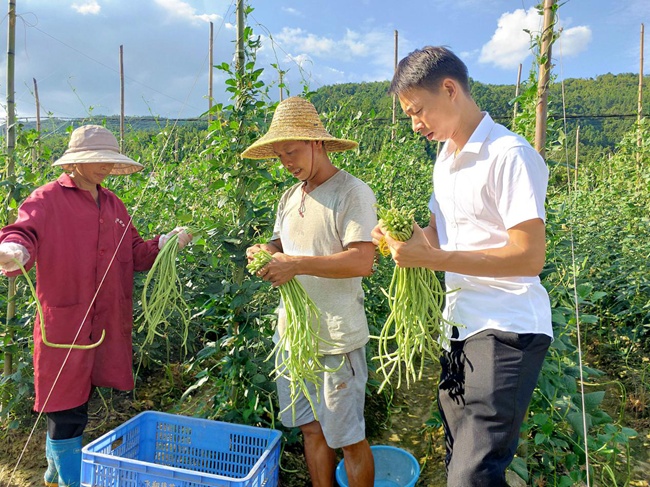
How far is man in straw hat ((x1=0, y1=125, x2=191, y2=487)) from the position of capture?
209cm

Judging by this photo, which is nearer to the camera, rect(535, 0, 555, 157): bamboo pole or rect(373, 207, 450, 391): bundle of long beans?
rect(373, 207, 450, 391): bundle of long beans

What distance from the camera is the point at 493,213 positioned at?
134 centimetres

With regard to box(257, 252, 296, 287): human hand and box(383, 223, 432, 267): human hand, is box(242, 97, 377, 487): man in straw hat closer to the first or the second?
box(257, 252, 296, 287): human hand

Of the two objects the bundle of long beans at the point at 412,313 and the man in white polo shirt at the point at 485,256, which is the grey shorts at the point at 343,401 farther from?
the man in white polo shirt at the point at 485,256

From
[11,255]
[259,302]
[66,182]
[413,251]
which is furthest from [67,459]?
[413,251]

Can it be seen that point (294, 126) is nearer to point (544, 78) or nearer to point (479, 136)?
point (479, 136)

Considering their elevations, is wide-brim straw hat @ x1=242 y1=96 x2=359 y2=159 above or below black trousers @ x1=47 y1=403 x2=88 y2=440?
above

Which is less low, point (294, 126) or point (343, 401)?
point (294, 126)

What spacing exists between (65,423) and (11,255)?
864 mm

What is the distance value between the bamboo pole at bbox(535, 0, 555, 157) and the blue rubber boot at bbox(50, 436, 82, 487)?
8.39ft

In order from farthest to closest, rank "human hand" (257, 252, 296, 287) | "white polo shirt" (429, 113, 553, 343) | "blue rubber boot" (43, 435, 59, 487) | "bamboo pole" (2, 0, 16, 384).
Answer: "bamboo pole" (2, 0, 16, 384) < "blue rubber boot" (43, 435, 59, 487) < "human hand" (257, 252, 296, 287) < "white polo shirt" (429, 113, 553, 343)

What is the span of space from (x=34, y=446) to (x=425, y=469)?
2.18 m

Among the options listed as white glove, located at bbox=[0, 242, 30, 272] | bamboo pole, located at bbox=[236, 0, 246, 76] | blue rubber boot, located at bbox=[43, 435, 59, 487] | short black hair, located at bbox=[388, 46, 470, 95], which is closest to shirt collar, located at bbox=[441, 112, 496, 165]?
short black hair, located at bbox=[388, 46, 470, 95]

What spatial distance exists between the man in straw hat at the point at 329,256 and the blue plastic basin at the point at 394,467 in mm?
475
